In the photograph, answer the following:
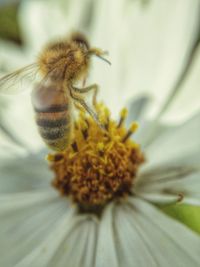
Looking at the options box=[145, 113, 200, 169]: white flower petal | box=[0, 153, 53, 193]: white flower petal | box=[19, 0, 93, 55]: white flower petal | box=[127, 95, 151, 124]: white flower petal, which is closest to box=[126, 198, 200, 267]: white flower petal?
box=[145, 113, 200, 169]: white flower petal

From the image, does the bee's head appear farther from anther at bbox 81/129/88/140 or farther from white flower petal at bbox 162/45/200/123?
white flower petal at bbox 162/45/200/123

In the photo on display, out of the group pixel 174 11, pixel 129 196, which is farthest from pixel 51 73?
pixel 174 11

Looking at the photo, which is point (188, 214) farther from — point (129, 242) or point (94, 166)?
point (94, 166)

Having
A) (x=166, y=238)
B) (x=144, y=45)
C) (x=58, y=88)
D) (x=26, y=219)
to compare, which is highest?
(x=144, y=45)

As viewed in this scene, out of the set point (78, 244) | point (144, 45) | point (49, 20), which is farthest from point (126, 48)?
point (78, 244)

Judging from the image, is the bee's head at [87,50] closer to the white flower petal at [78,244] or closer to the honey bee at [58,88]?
the honey bee at [58,88]
